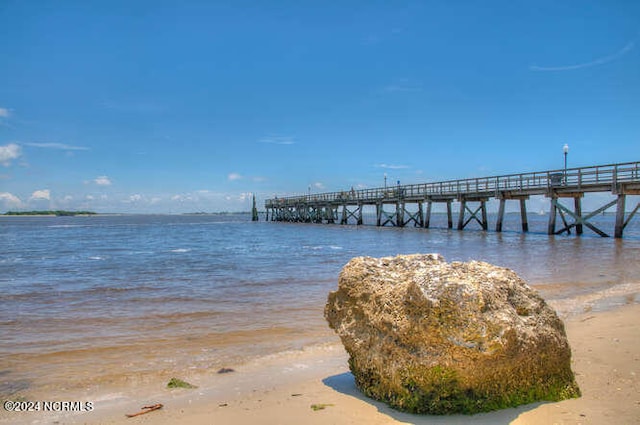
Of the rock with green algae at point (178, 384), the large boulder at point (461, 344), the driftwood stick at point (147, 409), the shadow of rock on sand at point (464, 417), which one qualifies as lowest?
the rock with green algae at point (178, 384)

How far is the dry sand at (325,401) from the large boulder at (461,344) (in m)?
0.13

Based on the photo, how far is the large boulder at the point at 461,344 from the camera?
3531 mm

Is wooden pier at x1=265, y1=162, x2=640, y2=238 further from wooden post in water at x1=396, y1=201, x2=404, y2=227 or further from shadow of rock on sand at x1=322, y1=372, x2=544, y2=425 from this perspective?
shadow of rock on sand at x1=322, y1=372, x2=544, y2=425

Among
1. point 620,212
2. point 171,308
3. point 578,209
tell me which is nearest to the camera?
point 171,308

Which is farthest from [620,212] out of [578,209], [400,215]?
[400,215]

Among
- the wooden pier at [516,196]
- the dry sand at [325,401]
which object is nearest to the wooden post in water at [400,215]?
the wooden pier at [516,196]

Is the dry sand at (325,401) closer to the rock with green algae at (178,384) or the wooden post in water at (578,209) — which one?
the rock with green algae at (178,384)

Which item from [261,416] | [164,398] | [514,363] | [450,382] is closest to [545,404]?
[514,363]

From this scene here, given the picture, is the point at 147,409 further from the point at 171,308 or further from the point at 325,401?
the point at 171,308

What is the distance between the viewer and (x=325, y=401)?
4.03m

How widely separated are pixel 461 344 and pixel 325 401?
4.47 feet

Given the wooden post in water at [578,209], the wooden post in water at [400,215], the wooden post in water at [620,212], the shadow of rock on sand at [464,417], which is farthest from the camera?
the wooden post in water at [400,215]

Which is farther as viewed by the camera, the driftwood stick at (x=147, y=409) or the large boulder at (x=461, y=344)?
the driftwood stick at (x=147, y=409)

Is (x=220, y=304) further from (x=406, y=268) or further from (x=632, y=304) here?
(x=632, y=304)
